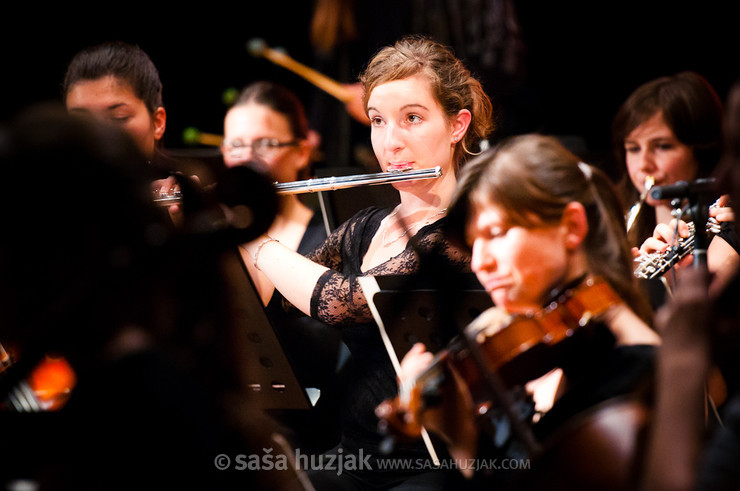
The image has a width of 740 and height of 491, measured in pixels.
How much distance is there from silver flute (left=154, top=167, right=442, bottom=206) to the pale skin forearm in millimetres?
160

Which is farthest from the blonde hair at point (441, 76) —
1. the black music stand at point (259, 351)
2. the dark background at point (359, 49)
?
the dark background at point (359, 49)

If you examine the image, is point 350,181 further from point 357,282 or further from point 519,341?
point 519,341

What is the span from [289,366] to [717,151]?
1.64m

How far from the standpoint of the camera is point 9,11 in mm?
3242

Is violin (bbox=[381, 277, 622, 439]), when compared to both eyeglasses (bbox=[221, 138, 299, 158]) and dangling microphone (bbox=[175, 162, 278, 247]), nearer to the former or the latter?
dangling microphone (bbox=[175, 162, 278, 247])

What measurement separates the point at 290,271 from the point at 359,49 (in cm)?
229

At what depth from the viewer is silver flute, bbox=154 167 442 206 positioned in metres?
1.85

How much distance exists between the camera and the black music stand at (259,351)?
1.61 metres

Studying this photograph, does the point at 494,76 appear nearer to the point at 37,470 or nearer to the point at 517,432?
the point at 517,432

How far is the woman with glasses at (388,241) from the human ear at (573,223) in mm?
449

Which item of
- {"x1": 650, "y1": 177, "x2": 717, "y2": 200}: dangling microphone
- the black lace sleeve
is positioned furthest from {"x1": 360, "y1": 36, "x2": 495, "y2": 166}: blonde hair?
{"x1": 650, "y1": 177, "x2": 717, "y2": 200}: dangling microphone


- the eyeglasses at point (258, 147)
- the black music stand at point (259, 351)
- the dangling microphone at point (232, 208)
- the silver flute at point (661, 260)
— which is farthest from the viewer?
the eyeglasses at point (258, 147)

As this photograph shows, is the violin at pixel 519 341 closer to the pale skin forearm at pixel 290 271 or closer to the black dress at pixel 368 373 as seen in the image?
the black dress at pixel 368 373

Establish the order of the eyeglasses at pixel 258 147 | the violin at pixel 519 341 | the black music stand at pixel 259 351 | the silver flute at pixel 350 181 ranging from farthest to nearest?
the eyeglasses at pixel 258 147 → the silver flute at pixel 350 181 → the black music stand at pixel 259 351 → the violin at pixel 519 341
